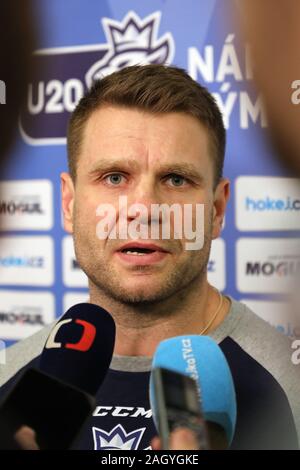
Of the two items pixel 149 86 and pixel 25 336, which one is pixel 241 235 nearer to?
pixel 149 86

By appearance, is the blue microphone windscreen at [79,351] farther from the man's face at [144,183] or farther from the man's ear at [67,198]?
the man's ear at [67,198]

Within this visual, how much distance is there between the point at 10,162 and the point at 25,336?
0.48m

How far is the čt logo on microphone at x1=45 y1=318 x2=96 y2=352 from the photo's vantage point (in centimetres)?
85

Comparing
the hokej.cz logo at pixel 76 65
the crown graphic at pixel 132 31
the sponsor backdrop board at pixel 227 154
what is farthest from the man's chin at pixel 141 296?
the crown graphic at pixel 132 31

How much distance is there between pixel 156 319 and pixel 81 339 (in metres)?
0.40

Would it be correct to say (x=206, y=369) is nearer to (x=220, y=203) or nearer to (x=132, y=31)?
(x=220, y=203)

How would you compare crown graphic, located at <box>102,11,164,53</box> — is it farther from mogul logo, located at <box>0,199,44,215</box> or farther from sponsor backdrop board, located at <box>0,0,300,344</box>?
mogul logo, located at <box>0,199,44,215</box>

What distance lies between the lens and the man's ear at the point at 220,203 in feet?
4.20

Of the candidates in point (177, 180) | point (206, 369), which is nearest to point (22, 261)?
point (177, 180)

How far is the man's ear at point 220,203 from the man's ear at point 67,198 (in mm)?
342

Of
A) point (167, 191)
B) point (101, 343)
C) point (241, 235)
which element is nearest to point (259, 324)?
point (241, 235)

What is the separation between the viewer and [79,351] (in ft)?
2.81

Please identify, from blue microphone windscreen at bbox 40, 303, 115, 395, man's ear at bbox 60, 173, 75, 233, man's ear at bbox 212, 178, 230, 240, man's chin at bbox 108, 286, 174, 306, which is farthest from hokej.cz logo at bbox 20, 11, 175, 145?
blue microphone windscreen at bbox 40, 303, 115, 395

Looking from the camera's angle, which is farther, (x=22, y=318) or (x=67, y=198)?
(x=22, y=318)
